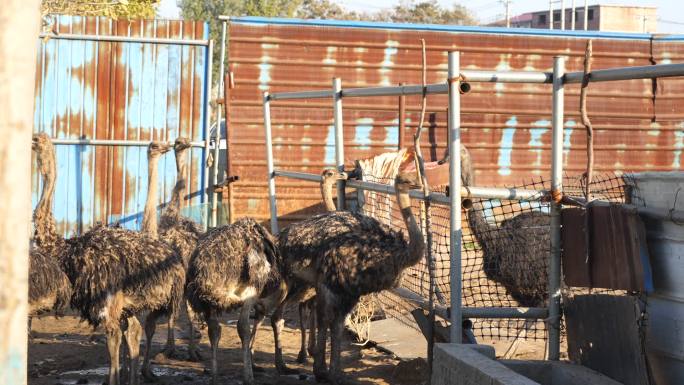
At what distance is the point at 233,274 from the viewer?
708cm

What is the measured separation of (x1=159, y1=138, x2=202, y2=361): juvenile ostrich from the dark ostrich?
45cm

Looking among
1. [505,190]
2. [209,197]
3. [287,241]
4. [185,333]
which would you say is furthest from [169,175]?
[505,190]

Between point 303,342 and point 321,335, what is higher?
point 321,335

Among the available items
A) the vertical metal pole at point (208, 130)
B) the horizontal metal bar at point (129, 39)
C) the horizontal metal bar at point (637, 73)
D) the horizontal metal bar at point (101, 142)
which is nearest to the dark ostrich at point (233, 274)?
the horizontal metal bar at point (637, 73)

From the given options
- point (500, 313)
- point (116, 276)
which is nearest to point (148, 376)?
point (116, 276)

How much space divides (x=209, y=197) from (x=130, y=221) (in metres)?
1.06

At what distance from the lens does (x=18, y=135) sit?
261cm

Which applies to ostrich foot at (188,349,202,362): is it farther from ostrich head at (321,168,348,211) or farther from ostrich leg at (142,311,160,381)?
ostrich head at (321,168,348,211)

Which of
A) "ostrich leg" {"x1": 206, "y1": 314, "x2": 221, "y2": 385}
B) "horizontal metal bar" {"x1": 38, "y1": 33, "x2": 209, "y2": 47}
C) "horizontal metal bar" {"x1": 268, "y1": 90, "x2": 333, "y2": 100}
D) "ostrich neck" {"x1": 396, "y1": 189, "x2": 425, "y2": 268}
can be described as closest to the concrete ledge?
"ostrich neck" {"x1": 396, "y1": 189, "x2": 425, "y2": 268}

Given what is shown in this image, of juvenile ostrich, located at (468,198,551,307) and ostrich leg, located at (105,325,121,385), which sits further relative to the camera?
juvenile ostrich, located at (468,198,551,307)

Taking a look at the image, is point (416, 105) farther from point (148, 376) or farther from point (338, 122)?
point (148, 376)

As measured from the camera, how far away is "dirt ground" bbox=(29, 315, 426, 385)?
24.9 feet

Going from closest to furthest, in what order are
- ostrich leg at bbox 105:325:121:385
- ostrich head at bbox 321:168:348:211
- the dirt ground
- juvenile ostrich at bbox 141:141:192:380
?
ostrich leg at bbox 105:325:121:385
juvenile ostrich at bbox 141:141:192:380
the dirt ground
ostrich head at bbox 321:168:348:211

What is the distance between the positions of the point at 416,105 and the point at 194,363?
6114 millimetres
